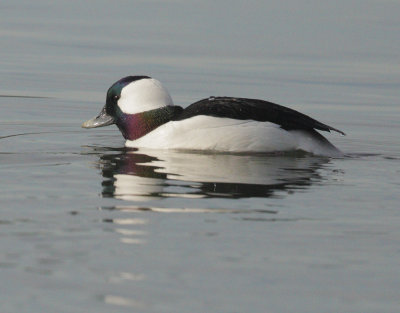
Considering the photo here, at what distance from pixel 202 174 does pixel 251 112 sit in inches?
68.5

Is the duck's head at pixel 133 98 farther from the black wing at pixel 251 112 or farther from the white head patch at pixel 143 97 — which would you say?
the black wing at pixel 251 112

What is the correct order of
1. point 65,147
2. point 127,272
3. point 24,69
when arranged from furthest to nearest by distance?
1. point 24,69
2. point 65,147
3. point 127,272

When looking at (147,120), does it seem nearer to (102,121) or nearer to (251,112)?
(102,121)

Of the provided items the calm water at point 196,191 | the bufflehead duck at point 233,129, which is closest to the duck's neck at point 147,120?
the bufflehead duck at point 233,129

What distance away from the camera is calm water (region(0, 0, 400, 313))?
21.9ft

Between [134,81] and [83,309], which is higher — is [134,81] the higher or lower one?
the higher one

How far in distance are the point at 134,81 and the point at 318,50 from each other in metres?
8.36

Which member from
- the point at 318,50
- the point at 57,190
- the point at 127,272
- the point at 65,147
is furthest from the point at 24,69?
the point at 127,272

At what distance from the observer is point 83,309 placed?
20.4 ft

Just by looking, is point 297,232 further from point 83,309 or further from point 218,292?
point 83,309

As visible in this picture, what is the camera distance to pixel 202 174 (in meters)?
10.4

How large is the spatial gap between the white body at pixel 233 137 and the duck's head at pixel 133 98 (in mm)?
540


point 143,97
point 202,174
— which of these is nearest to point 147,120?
point 143,97

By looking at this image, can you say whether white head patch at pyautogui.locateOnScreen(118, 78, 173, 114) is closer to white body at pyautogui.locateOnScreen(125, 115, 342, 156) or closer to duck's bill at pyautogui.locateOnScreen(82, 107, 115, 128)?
duck's bill at pyautogui.locateOnScreen(82, 107, 115, 128)
